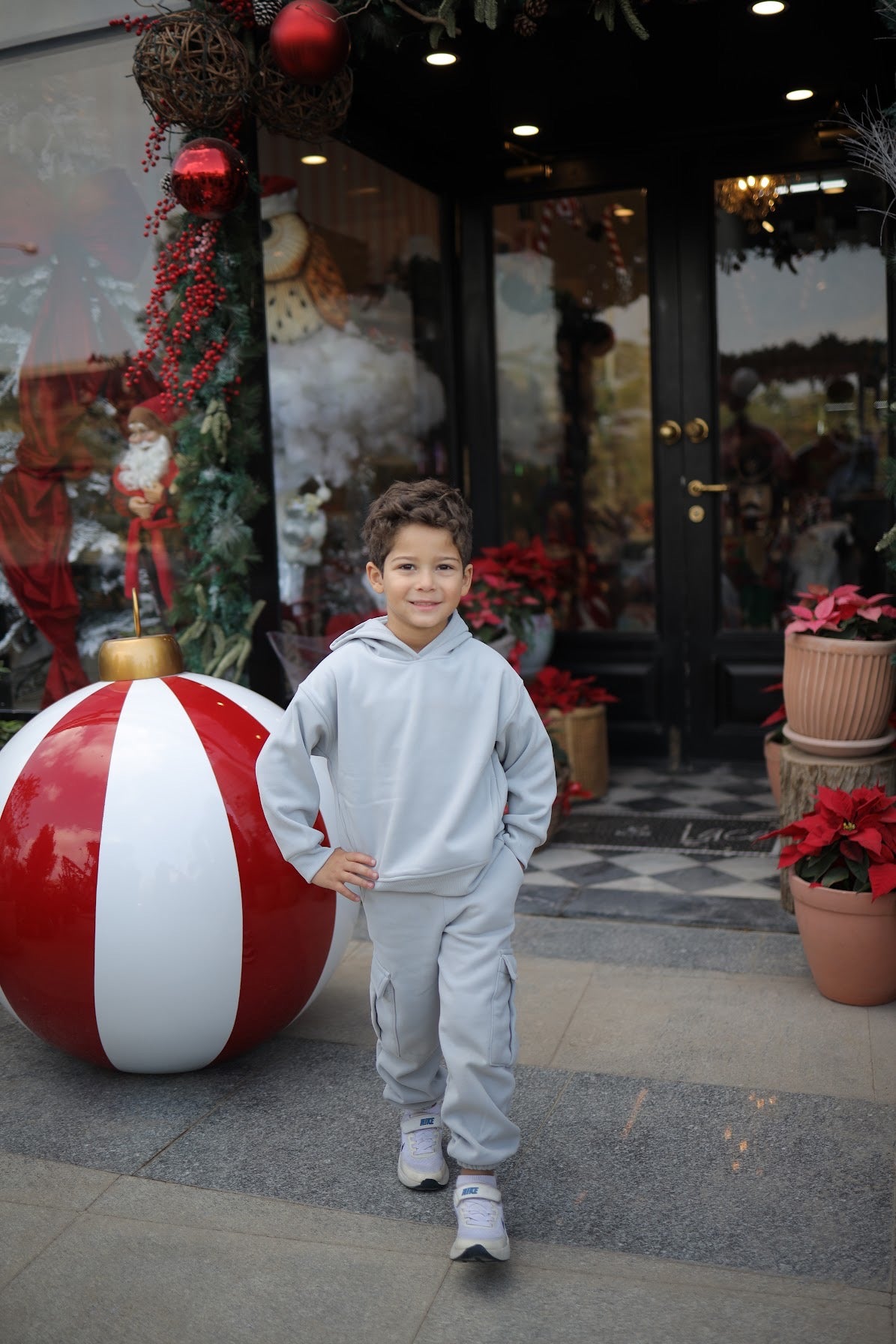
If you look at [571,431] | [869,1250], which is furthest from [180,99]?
[869,1250]

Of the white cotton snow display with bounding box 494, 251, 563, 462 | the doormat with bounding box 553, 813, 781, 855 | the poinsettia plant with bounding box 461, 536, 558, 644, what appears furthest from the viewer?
the white cotton snow display with bounding box 494, 251, 563, 462

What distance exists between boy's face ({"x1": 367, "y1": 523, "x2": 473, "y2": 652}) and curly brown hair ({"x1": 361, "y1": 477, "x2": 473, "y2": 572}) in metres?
0.01

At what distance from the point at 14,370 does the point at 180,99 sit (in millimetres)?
1359

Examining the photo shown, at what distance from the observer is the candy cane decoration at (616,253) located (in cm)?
578

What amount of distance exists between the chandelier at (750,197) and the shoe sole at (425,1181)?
4523mm

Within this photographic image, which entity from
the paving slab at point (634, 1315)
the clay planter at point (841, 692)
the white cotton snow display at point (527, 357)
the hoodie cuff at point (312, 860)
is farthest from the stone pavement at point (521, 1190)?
the white cotton snow display at point (527, 357)

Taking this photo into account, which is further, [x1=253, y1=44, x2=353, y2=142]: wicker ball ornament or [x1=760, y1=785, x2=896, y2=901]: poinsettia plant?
[x1=253, y1=44, x2=353, y2=142]: wicker ball ornament

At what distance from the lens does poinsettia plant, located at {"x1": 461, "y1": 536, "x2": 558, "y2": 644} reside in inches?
203

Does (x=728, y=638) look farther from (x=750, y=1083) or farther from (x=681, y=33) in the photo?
(x=750, y=1083)

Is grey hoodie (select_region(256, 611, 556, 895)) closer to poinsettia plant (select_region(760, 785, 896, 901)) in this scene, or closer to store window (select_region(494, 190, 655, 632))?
poinsettia plant (select_region(760, 785, 896, 901))

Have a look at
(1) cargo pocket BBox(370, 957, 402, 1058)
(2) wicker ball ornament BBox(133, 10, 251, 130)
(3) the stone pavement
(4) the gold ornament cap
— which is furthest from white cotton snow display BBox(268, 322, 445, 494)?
(1) cargo pocket BBox(370, 957, 402, 1058)

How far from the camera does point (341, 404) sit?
5078 mm

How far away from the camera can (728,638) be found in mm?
5824

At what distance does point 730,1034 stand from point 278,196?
3310mm
